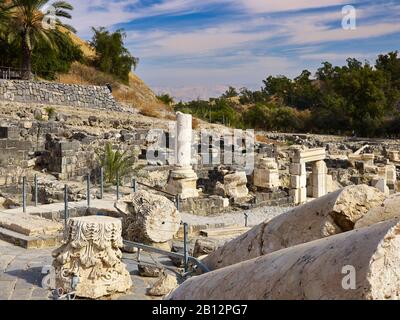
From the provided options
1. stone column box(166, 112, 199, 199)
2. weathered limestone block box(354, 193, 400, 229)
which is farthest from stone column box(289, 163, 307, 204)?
weathered limestone block box(354, 193, 400, 229)

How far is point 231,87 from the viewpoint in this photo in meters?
91.4

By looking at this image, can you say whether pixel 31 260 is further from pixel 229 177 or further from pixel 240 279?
pixel 229 177

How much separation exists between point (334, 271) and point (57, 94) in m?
29.0

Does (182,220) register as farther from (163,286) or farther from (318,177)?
(318,177)

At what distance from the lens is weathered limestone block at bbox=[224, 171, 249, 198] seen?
15.7m

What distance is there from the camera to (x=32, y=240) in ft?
27.6

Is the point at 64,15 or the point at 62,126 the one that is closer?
the point at 62,126

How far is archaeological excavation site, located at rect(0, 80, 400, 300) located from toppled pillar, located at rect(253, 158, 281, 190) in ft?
0.10

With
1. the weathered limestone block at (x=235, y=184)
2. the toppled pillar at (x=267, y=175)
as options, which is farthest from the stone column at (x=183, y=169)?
the toppled pillar at (x=267, y=175)

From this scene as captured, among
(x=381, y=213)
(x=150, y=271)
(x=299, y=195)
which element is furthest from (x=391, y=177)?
(x=381, y=213)

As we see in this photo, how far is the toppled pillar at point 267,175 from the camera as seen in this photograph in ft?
55.5
